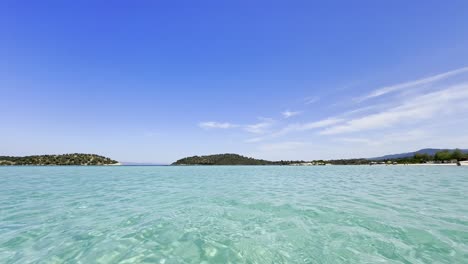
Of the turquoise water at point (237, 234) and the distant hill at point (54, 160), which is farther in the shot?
the distant hill at point (54, 160)

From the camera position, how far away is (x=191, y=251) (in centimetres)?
702

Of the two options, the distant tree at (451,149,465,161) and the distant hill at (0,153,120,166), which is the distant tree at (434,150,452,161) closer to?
the distant tree at (451,149,465,161)

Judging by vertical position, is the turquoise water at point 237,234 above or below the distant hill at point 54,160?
below

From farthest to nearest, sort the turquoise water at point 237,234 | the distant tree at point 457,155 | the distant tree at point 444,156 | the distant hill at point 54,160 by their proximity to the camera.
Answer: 1. the distant hill at point 54,160
2. the distant tree at point 444,156
3. the distant tree at point 457,155
4. the turquoise water at point 237,234

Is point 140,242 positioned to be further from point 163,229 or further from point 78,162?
point 78,162

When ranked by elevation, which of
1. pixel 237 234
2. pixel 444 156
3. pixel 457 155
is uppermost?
pixel 457 155

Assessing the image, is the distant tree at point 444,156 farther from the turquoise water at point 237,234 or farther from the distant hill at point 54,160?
the distant hill at point 54,160

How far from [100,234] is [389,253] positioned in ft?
30.9

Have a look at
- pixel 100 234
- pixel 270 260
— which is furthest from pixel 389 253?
pixel 100 234

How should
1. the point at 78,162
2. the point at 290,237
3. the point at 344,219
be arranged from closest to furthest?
the point at 290,237, the point at 344,219, the point at 78,162

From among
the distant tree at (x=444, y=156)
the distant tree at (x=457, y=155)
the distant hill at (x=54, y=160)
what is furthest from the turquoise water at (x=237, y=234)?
the distant hill at (x=54, y=160)

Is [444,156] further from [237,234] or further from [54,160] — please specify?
[54,160]

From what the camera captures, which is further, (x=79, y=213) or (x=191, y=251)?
(x=79, y=213)

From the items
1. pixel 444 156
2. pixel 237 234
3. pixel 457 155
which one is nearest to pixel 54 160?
pixel 237 234
